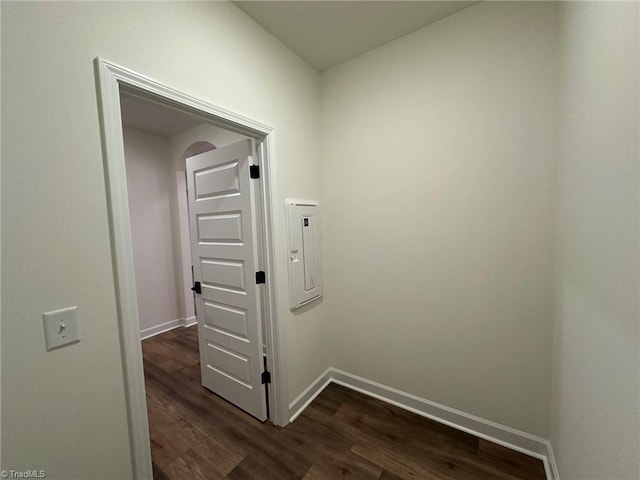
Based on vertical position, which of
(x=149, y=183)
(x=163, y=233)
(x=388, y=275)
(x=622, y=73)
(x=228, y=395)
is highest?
(x=149, y=183)

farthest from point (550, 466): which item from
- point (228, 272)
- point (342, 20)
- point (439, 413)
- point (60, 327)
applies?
point (342, 20)

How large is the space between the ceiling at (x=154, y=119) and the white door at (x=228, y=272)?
3.65ft

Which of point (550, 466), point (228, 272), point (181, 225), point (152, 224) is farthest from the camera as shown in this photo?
point (181, 225)

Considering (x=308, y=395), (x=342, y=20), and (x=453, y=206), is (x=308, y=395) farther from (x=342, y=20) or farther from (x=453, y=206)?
(x=342, y=20)

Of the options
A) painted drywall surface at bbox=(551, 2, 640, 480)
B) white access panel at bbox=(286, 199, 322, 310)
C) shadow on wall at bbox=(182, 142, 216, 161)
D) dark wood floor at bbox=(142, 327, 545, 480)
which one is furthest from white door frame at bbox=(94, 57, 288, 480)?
shadow on wall at bbox=(182, 142, 216, 161)

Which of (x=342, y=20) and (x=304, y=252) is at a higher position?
(x=342, y=20)

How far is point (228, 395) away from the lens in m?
2.08

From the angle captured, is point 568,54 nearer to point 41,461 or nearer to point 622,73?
point 622,73

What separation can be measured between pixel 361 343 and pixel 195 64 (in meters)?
2.27

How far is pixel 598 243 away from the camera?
89 cm

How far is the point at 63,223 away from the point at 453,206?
2.00 metres

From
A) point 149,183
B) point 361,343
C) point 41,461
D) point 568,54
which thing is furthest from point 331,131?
point 149,183

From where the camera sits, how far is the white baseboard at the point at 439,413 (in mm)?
1521

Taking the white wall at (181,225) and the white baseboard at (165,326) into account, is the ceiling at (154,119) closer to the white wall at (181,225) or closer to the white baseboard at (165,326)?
the white wall at (181,225)
